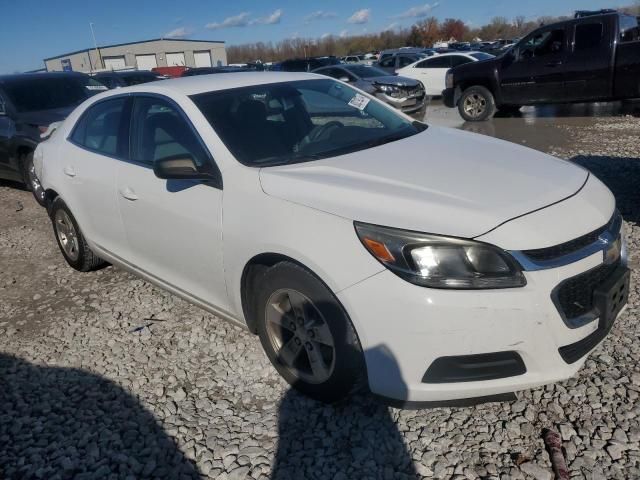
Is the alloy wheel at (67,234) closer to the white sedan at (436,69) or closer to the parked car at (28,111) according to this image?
the parked car at (28,111)

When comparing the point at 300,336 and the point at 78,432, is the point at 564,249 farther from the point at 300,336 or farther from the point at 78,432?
the point at 78,432

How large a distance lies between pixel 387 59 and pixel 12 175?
16449 millimetres

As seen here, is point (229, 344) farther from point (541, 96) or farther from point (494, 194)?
point (541, 96)

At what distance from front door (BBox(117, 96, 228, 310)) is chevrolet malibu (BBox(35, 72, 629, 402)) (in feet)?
0.04

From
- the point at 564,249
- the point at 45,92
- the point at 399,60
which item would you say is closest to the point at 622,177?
the point at 564,249

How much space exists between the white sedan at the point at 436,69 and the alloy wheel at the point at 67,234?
13442 mm

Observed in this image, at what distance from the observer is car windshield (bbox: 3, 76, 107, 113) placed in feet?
24.5

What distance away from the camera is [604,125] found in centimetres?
1004

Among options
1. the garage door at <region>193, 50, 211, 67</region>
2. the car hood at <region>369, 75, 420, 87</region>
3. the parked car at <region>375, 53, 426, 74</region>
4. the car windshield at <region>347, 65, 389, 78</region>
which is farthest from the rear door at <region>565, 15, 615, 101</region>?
the garage door at <region>193, 50, 211, 67</region>

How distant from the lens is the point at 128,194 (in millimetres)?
3436

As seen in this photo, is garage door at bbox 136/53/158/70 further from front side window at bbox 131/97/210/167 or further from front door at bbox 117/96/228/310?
front door at bbox 117/96/228/310

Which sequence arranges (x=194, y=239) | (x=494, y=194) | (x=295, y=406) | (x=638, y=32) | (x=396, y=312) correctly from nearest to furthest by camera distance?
(x=396, y=312) → (x=494, y=194) → (x=295, y=406) → (x=194, y=239) → (x=638, y=32)

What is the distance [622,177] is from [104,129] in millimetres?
5684

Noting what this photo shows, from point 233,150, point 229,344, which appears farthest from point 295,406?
point 233,150
